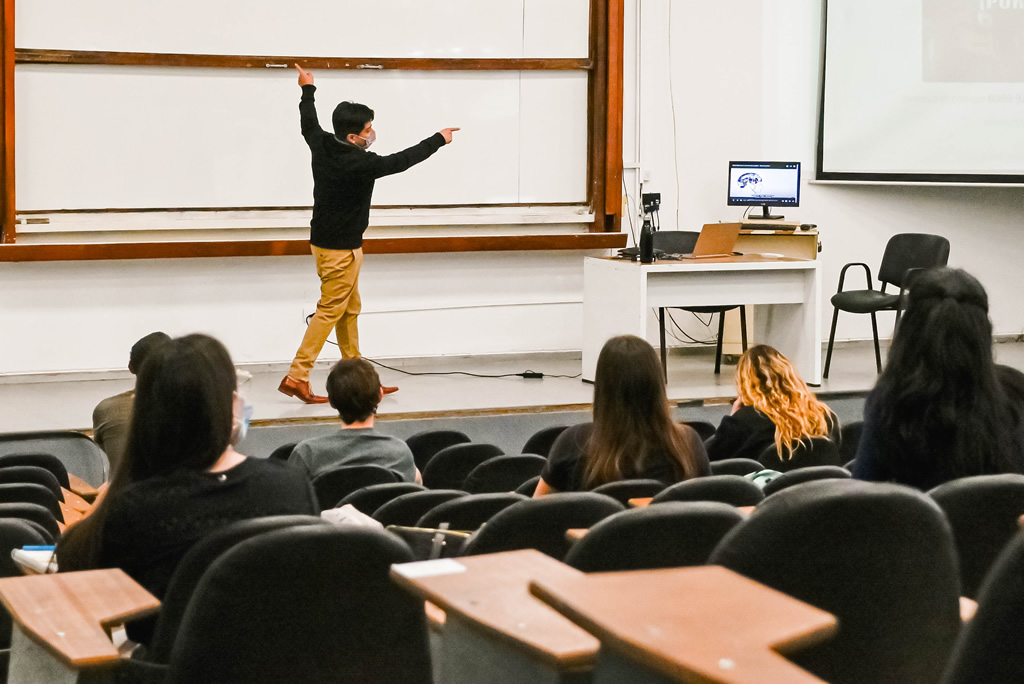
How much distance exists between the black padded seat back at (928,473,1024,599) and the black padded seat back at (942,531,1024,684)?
30.0 inches

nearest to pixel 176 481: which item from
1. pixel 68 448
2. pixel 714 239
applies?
pixel 68 448

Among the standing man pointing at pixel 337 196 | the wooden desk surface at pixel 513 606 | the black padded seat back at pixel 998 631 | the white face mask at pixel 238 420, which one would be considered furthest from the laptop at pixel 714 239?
the black padded seat back at pixel 998 631

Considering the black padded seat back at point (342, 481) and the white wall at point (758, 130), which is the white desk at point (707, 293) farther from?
the black padded seat back at point (342, 481)

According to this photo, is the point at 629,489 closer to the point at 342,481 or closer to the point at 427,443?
the point at 342,481

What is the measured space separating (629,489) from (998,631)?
1.69 meters

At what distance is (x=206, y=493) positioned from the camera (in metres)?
1.84

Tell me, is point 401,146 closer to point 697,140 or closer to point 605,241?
point 605,241

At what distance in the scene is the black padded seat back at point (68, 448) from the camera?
5.16 m

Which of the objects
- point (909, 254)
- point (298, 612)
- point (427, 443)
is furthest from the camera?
point (909, 254)

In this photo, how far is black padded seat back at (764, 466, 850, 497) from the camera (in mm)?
2398

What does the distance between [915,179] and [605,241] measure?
7.32ft

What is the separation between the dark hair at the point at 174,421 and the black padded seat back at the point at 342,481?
1310mm

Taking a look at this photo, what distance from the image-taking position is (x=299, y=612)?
132cm

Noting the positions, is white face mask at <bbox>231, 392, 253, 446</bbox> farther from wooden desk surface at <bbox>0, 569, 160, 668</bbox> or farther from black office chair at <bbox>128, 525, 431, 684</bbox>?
black office chair at <bbox>128, 525, 431, 684</bbox>
